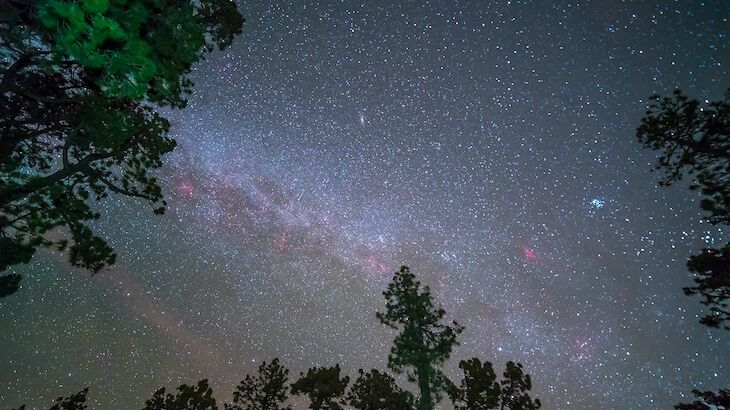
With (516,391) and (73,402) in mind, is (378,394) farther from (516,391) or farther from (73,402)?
(73,402)

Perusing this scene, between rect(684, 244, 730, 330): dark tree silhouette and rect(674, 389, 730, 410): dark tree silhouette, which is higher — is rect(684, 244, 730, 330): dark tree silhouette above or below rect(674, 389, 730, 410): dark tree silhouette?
above

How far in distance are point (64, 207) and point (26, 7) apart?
4974 mm

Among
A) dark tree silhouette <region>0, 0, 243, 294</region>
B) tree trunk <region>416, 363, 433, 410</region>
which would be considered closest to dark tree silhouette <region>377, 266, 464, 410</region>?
tree trunk <region>416, 363, 433, 410</region>

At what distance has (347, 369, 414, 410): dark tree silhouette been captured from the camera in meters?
18.2

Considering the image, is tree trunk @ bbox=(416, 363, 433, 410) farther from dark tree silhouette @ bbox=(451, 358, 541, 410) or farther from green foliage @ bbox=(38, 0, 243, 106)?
green foliage @ bbox=(38, 0, 243, 106)

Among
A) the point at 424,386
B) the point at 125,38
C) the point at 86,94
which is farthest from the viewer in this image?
the point at 424,386

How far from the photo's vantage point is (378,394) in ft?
64.4

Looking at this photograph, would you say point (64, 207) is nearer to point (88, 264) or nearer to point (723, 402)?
point (88, 264)

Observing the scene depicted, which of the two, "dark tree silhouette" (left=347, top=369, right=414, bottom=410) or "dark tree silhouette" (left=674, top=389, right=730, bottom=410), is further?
"dark tree silhouette" (left=347, top=369, right=414, bottom=410)

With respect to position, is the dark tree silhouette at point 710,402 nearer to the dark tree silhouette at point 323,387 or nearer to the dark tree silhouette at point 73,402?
the dark tree silhouette at point 323,387

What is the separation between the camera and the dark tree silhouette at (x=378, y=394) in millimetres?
18156

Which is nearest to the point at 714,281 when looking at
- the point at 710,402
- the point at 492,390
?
the point at 710,402

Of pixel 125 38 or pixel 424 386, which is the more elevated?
pixel 424 386

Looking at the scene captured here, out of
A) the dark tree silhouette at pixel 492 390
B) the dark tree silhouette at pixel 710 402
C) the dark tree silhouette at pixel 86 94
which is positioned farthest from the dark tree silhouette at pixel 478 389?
the dark tree silhouette at pixel 86 94
